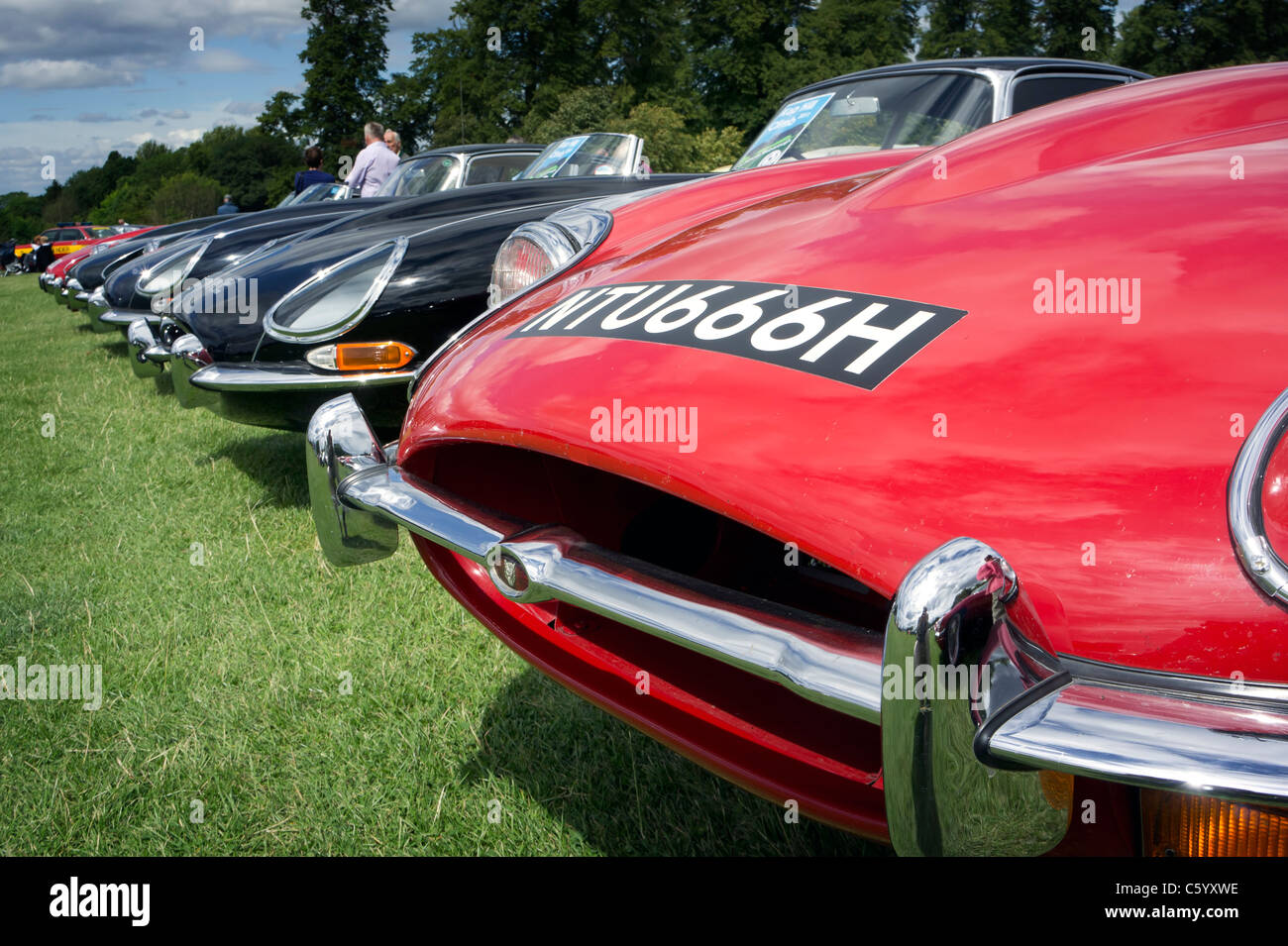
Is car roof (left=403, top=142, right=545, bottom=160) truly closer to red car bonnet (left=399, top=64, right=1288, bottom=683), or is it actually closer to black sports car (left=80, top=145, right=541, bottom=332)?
black sports car (left=80, top=145, right=541, bottom=332)

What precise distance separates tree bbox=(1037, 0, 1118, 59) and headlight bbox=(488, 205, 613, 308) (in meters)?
41.5

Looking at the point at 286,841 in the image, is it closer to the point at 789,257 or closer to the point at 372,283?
the point at 789,257

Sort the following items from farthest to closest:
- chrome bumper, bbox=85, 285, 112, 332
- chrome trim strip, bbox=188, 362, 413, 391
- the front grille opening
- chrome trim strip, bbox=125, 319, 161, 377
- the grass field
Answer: chrome bumper, bbox=85, 285, 112, 332 < chrome trim strip, bbox=125, 319, 161, 377 < chrome trim strip, bbox=188, 362, 413, 391 < the grass field < the front grille opening

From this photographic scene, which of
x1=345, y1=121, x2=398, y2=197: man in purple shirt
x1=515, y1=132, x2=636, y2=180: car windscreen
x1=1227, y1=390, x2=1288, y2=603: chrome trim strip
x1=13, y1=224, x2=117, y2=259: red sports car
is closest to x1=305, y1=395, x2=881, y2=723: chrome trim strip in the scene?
x1=1227, y1=390, x2=1288, y2=603: chrome trim strip

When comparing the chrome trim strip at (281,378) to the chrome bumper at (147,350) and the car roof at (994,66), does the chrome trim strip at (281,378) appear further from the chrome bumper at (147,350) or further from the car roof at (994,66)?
the car roof at (994,66)

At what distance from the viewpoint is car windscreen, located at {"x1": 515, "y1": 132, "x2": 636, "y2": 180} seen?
5.25 m

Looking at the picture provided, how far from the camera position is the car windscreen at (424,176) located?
6.16 m

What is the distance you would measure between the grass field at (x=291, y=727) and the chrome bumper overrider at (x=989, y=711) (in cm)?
81

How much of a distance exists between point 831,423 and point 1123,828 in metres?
0.53

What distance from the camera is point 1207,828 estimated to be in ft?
3.09

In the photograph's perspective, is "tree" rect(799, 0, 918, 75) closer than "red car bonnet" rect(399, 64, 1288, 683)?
No

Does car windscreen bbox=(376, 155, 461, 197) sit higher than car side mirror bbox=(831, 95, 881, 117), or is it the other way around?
car windscreen bbox=(376, 155, 461, 197)

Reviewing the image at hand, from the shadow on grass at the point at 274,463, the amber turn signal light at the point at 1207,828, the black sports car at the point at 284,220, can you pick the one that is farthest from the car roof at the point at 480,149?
the amber turn signal light at the point at 1207,828
